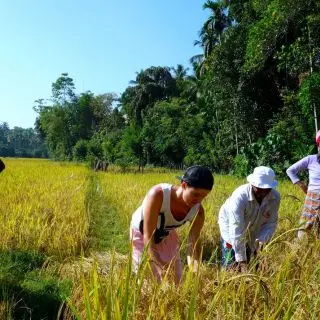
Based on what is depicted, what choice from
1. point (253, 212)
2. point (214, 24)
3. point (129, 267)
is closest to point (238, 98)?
point (214, 24)

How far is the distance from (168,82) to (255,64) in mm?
19596

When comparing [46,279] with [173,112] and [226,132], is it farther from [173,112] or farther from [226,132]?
[173,112]

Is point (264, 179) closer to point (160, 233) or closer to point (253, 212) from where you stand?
point (253, 212)

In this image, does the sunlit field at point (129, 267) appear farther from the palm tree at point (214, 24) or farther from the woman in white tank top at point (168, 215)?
the palm tree at point (214, 24)

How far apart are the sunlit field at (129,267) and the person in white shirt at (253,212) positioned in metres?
0.21

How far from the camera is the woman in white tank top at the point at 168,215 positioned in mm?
2125

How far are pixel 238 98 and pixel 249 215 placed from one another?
1426cm

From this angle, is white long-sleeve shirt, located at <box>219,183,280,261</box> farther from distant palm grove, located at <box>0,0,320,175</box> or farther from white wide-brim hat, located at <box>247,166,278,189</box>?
distant palm grove, located at <box>0,0,320,175</box>

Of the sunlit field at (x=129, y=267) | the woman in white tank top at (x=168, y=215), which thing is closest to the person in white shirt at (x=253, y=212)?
the sunlit field at (x=129, y=267)

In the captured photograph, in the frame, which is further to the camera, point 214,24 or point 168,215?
point 214,24

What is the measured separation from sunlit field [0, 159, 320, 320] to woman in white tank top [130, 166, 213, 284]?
0.49 ft

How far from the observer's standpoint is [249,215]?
296cm

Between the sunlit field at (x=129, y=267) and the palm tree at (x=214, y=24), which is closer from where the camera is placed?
the sunlit field at (x=129, y=267)

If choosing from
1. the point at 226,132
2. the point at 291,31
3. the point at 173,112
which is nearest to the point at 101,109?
the point at 173,112
